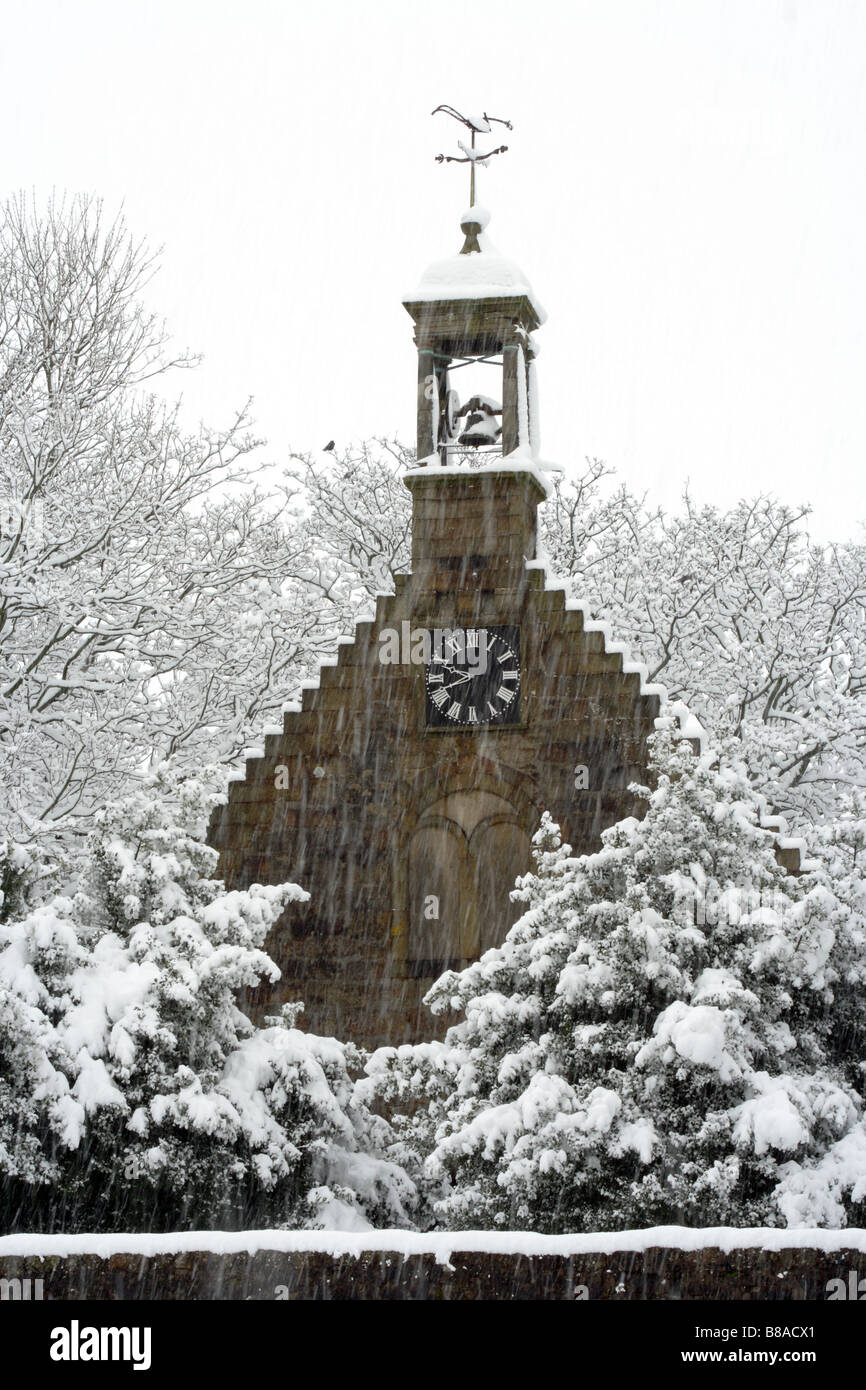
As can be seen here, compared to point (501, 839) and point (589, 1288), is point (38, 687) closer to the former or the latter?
point (501, 839)

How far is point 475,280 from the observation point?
2261 cm

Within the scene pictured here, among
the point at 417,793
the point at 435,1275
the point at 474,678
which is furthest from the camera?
the point at 474,678

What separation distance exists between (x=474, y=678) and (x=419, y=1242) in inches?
404

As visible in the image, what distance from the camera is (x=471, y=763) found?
67.6ft

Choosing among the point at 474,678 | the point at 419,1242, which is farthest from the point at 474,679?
the point at 419,1242

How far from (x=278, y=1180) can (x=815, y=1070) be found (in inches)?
183

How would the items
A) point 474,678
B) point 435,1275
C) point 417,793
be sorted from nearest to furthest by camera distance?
point 435,1275 < point 417,793 < point 474,678

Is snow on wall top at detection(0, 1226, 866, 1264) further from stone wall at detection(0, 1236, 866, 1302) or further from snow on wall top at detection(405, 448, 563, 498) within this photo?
snow on wall top at detection(405, 448, 563, 498)

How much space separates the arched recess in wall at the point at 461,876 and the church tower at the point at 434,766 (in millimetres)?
19

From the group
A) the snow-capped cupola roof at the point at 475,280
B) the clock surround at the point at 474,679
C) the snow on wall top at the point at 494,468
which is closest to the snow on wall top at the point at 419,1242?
the clock surround at the point at 474,679

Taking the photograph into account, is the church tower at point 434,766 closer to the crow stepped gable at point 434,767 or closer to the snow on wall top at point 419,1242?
the crow stepped gable at point 434,767

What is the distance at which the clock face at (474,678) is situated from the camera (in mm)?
20734

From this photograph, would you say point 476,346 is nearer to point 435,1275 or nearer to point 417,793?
point 417,793

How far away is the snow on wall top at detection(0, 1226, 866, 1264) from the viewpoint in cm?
1123
